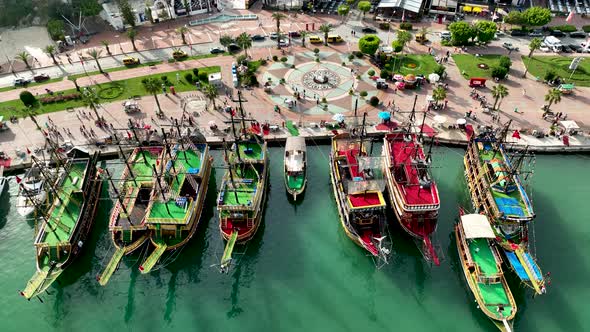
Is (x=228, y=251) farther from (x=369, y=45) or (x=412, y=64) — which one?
(x=412, y=64)

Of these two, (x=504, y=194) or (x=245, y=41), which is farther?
(x=245, y=41)

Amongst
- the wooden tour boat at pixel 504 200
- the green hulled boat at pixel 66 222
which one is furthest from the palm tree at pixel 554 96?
the green hulled boat at pixel 66 222

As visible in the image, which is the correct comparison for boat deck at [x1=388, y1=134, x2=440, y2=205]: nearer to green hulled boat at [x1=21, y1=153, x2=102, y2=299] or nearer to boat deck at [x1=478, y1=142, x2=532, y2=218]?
boat deck at [x1=478, y1=142, x2=532, y2=218]

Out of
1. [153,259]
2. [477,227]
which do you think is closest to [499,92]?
[477,227]

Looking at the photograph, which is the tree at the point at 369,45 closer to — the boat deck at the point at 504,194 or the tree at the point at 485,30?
the tree at the point at 485,30

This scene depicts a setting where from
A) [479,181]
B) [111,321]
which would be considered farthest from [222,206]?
[479,181]

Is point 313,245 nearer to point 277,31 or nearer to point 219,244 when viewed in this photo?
point 219,244

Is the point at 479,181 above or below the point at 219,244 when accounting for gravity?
above
